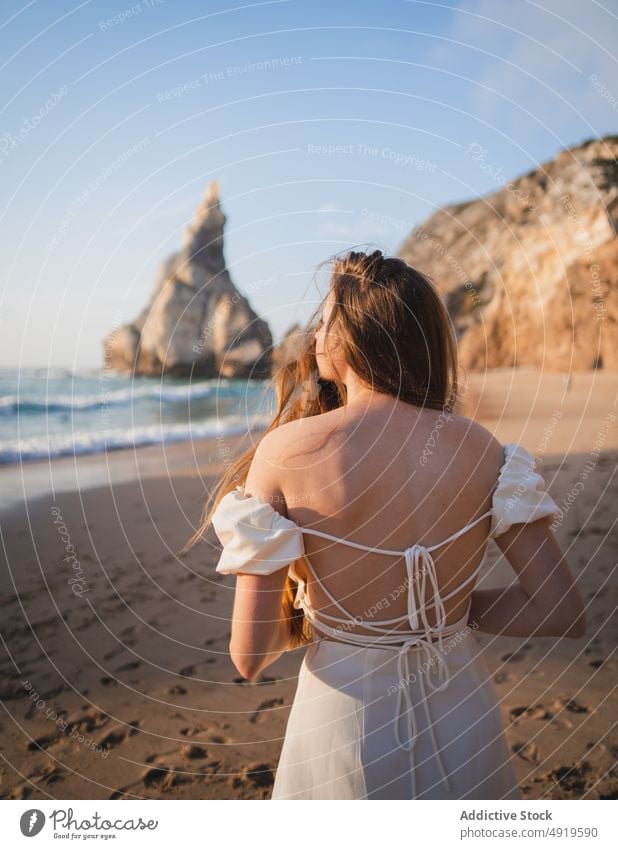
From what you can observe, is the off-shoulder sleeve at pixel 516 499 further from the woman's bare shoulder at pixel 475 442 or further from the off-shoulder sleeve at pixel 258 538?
the off-shoulder sleeve at pixel 258 538

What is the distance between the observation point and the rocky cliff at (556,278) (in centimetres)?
1516

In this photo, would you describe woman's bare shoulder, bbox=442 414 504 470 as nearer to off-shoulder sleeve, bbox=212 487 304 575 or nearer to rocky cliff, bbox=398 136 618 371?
off-shoulder sleeve, bbox=212 487 304 575

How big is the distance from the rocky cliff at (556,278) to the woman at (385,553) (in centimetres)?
1072

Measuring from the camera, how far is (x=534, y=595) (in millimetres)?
1585

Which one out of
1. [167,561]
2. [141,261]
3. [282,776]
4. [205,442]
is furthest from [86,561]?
[205,442]

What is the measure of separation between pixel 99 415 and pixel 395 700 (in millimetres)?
13990

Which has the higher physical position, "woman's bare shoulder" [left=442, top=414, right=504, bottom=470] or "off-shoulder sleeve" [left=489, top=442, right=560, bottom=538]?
"woman's bare shoulder" [left=442, top=414, right=504, bottom=470]

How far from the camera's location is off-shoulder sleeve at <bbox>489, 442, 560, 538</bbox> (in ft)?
4.94

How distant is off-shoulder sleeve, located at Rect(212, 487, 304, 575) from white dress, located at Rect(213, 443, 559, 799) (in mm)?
97

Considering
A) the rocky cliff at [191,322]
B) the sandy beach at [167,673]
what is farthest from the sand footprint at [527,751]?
the rocky cliff at [191,322]

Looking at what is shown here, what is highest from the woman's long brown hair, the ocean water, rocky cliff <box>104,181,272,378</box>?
rocky cliff <box>104,181,272,378</box>

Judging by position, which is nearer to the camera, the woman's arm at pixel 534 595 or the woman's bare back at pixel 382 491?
the woman's bare back at pixel 382 491

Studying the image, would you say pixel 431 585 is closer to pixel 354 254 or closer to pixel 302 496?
pixel 302 496
